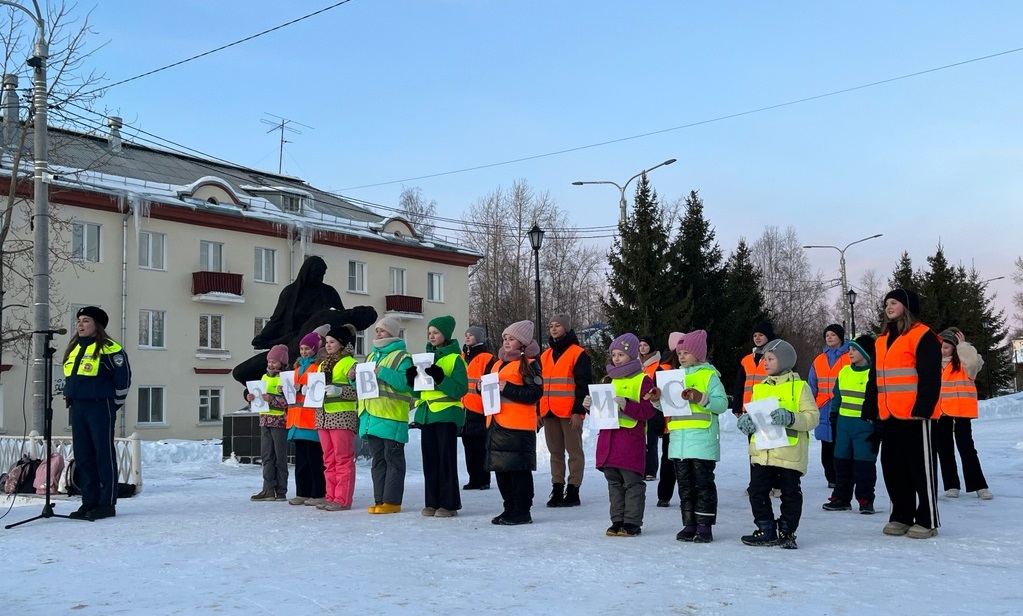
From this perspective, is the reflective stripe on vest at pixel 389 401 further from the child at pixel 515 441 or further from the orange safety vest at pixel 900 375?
the orange safety vest at pixel 900 375

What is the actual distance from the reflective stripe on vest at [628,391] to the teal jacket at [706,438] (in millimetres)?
453

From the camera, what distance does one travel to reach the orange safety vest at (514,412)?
9.26 meters

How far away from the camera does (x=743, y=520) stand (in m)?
9.38

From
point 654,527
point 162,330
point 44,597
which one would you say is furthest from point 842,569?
point 162,330

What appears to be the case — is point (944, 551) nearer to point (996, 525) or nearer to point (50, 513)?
point (996, 525)

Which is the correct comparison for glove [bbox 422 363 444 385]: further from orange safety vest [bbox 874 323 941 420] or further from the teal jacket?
orange safety vest [bbox 874 323 941 420]

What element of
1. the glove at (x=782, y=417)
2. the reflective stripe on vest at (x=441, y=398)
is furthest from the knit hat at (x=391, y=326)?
the glove at (x=782, y=417)

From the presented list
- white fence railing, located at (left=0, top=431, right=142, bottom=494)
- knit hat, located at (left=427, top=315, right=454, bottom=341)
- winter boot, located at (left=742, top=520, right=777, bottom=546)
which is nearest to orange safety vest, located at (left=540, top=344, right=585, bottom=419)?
knit hat, located at (left=427, top=315, right=454, bottom=341)

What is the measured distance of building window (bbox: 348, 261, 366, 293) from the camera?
43.0 meters

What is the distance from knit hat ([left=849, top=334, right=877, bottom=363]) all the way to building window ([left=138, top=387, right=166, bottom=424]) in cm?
2946

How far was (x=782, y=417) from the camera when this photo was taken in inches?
297

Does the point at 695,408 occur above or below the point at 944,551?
above

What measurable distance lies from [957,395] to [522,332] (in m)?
5.16

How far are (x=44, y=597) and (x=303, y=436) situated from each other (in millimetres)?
5464
